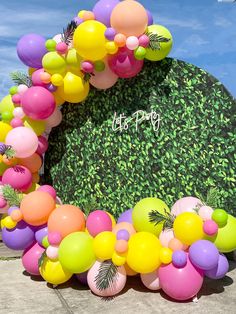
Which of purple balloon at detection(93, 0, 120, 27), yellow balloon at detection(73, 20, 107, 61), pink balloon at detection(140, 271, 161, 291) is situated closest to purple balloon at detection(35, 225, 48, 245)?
pink balloon at detection(140, 271, 161, 291)

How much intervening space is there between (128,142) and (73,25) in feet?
3.72

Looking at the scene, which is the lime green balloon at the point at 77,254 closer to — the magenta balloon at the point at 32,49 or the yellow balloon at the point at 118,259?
the yellow balloon at the point at 118,259

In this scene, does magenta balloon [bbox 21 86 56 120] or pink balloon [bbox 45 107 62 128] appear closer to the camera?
magenta balloon [bbox 21 86 56 120]

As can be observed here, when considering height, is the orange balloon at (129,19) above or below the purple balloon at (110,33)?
above

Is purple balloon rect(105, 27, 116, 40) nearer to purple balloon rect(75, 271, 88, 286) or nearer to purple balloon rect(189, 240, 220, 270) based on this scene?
purple balloon rect(189, 240, 220, 270)

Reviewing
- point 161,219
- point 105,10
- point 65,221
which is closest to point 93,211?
point 65,221

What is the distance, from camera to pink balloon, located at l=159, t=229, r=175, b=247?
10.7 ft

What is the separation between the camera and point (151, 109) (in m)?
3.92

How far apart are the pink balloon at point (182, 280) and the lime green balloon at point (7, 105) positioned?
2113 mm

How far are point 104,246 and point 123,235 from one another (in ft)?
0.53

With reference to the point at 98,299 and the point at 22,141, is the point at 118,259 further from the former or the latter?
the point at 22,141

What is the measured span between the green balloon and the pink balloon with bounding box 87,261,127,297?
769 millimetres

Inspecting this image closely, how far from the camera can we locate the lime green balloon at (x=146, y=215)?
334 cm

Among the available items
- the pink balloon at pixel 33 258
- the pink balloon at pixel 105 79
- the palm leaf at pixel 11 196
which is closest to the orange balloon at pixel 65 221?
the pink balloon at pixel 33 258
